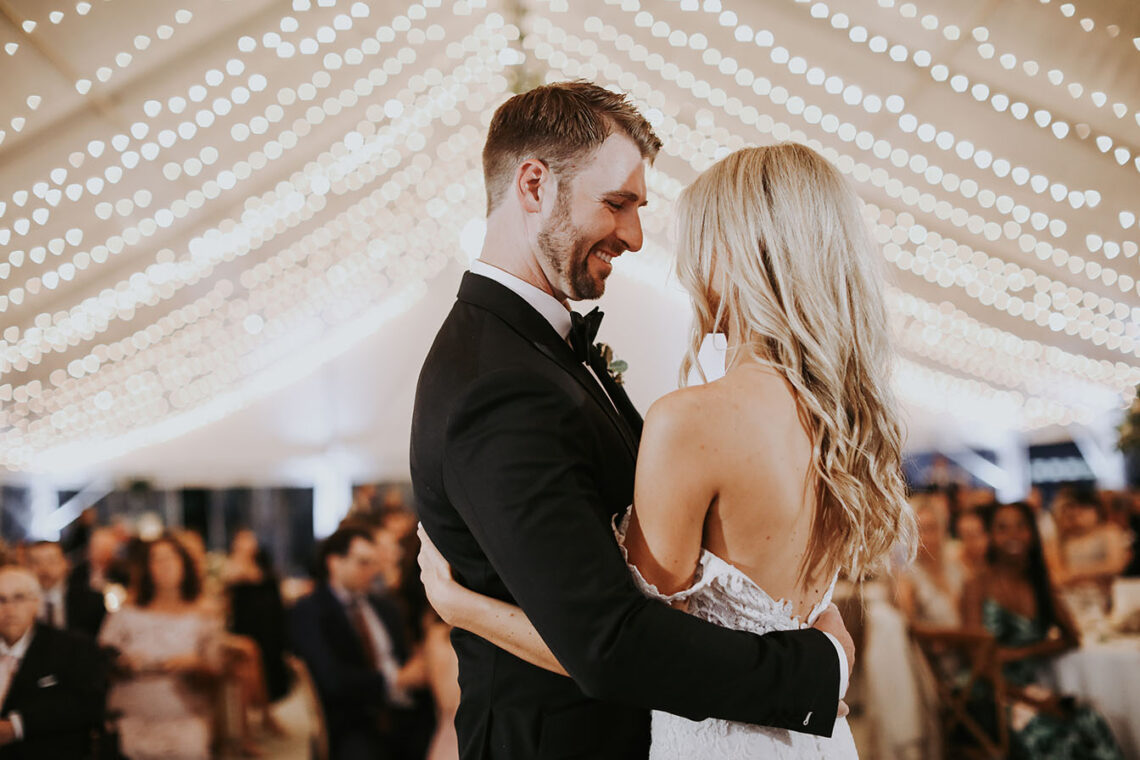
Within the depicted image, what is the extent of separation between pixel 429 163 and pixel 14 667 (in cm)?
306

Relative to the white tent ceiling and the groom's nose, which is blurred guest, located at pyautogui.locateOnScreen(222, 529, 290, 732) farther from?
the groom's nose

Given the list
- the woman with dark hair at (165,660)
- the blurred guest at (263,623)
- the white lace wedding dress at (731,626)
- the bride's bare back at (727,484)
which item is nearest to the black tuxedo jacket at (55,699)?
the woman with dark hair at (165,660)

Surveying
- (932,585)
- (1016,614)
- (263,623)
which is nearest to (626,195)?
(1016,614)

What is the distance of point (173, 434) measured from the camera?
7516 millimetres

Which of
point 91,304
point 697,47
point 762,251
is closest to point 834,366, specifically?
point 762,251

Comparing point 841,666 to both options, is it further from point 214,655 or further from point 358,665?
Answer: point 214,655

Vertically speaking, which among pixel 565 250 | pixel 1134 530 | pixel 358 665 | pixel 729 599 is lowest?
pixel 358 665

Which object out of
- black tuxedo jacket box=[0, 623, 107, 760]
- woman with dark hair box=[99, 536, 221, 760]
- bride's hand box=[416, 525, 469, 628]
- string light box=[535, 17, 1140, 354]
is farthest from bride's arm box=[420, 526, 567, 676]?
woman with dark hair box=[99, 536, 221, 760]

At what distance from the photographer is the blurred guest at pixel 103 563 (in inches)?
218

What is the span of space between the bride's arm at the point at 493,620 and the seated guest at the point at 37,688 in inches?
128

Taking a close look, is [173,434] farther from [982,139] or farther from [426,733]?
[982,139]

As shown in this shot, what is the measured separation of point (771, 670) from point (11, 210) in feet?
12.3

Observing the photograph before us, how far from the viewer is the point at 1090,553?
493 centimetres

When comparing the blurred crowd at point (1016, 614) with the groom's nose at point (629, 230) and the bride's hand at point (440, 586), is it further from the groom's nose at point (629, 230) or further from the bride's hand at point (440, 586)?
the bride's hand at point (440, 586)
